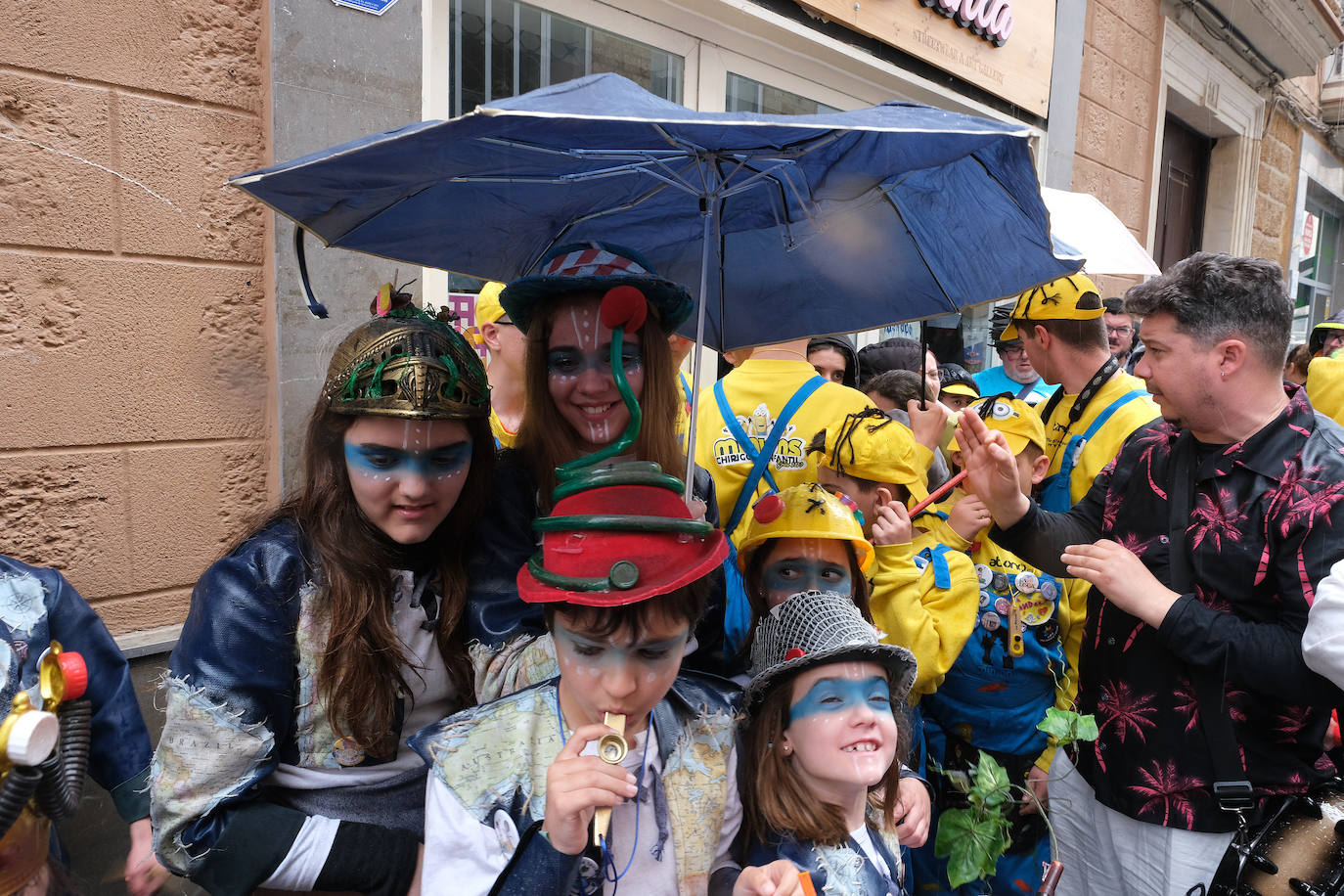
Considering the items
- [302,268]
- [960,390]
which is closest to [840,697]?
[302,268]

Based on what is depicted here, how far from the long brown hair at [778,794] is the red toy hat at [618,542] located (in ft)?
1.34

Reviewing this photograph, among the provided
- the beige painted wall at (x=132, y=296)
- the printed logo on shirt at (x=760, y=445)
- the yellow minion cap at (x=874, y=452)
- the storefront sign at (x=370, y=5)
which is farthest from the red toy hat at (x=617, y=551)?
the storefront sign at (x=370, y=5)

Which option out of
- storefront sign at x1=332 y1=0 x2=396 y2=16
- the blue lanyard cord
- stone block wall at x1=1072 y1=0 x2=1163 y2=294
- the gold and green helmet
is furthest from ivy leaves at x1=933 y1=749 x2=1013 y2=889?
stone block wall at x1=1072 y1=0 x2=1163 y2=294

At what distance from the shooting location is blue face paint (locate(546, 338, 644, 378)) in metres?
1.81

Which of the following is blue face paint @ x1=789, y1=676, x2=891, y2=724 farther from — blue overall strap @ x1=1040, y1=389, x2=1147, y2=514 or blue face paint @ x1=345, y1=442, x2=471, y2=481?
blue overall strap @ x1=1040, y1=389, x2=1147, y2=514

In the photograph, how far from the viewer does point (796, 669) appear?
65.5 inches

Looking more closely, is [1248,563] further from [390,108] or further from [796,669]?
[390,108]

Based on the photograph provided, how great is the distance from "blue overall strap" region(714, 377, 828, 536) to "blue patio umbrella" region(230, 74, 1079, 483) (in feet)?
1.87

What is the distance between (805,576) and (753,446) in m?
0.96

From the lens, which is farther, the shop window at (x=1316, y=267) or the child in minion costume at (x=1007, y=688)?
the shop window at (x=1316, y=267)

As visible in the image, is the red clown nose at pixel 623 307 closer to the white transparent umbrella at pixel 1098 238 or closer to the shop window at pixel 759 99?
the white transparent umbrella at pixel 1098 238

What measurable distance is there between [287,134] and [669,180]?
2.02 m

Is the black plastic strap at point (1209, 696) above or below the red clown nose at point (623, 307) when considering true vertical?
below

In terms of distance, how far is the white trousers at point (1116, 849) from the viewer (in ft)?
6.80
